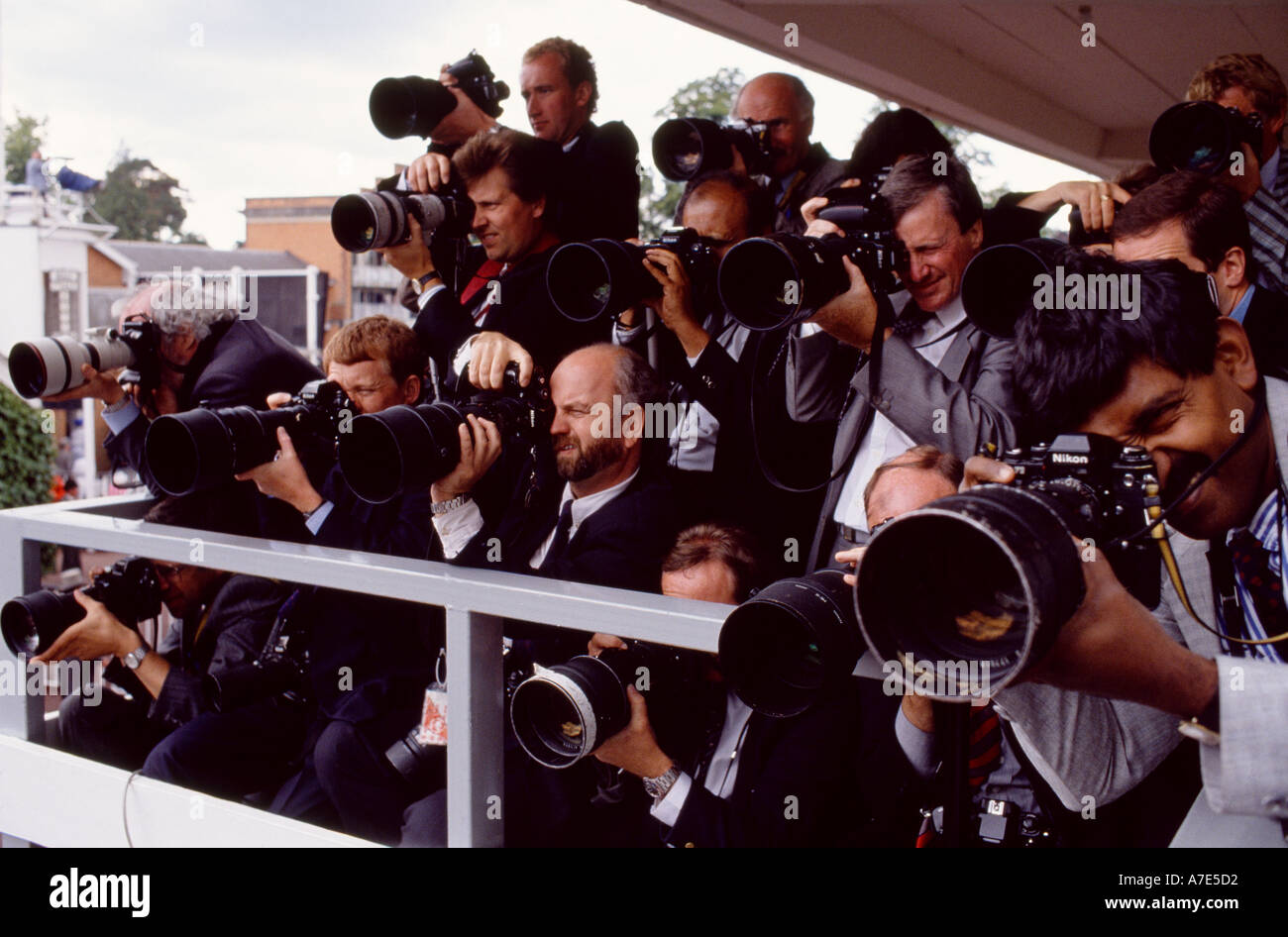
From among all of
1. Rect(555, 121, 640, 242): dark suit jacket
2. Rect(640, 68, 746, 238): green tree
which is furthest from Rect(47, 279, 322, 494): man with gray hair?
Rect(640, 68, 746, 238): green tree

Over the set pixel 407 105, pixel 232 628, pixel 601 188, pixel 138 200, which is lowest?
pixel 232 628

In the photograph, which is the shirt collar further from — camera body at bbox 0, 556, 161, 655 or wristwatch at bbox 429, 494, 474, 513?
camera body at bbox 0, 556, 161, 655

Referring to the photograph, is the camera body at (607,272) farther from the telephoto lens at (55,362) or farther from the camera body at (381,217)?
the telephoto lens at (55,362)

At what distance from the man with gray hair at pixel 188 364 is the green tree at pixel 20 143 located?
40.7 meters

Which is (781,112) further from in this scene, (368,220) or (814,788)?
(814,788)

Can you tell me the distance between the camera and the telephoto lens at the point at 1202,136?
1942mm

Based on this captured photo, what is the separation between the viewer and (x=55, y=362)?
2629mm

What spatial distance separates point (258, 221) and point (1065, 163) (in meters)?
34.8

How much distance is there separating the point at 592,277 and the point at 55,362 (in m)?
1.54

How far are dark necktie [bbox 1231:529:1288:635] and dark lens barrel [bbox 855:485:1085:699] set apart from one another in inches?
15.1

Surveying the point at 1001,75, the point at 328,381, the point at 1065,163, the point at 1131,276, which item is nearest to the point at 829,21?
the point at 1001,75

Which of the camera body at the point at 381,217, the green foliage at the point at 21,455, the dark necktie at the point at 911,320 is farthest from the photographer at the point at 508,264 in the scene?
the green foliage at the point at 21,455

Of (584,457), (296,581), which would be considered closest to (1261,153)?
(584,457)
